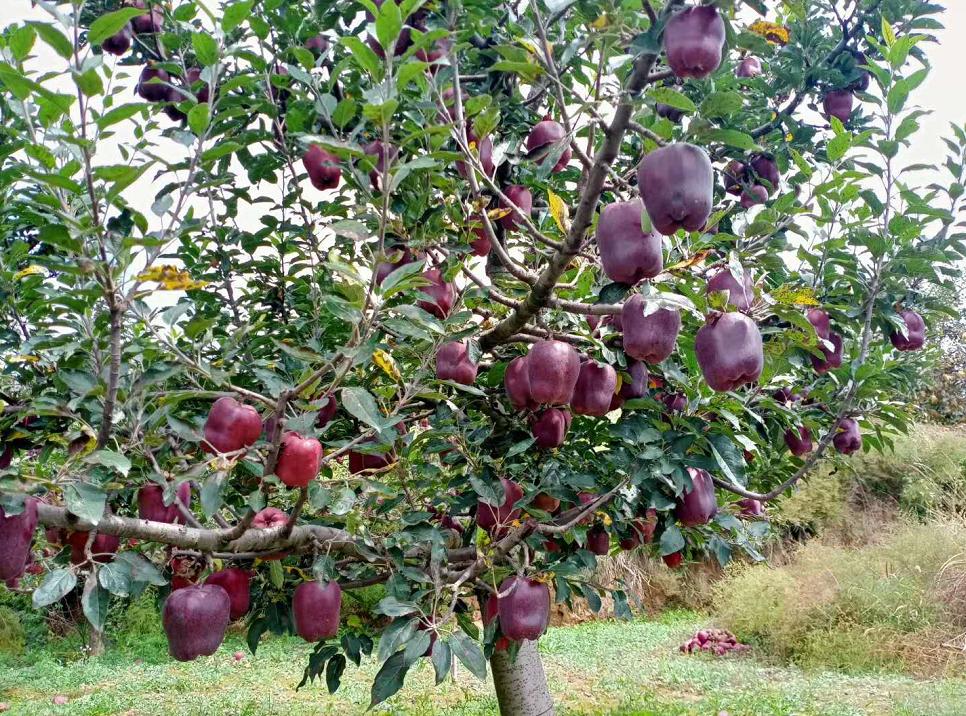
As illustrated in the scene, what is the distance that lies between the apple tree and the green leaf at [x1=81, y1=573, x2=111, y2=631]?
1cm

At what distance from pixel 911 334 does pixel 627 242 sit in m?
1.39

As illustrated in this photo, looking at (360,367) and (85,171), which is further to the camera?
(360,367)

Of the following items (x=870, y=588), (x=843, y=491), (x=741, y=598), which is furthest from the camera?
(x=843, y=491)

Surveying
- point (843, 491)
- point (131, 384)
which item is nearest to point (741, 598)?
point (843, 491)

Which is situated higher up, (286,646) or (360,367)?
(360,367)

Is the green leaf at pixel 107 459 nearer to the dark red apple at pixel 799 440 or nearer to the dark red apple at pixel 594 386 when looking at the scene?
the dark red apple at pixel 594 386

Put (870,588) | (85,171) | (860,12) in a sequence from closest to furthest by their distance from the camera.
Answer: (85,171) < (860,12) < (870,588)

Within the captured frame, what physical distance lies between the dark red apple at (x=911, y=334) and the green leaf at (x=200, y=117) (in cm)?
183

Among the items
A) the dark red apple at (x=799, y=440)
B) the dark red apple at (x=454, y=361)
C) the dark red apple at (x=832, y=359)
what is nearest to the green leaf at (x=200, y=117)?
the dark red apple at (x=454, y=361)

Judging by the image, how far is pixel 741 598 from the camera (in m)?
6.73

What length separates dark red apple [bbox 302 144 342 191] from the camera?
1798 millimetres

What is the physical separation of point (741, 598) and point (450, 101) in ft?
20.6

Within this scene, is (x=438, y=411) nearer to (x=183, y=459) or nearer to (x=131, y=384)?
(x=183, y=459)

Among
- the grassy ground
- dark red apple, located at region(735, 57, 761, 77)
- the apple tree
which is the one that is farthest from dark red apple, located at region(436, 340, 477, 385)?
the grassy ground
